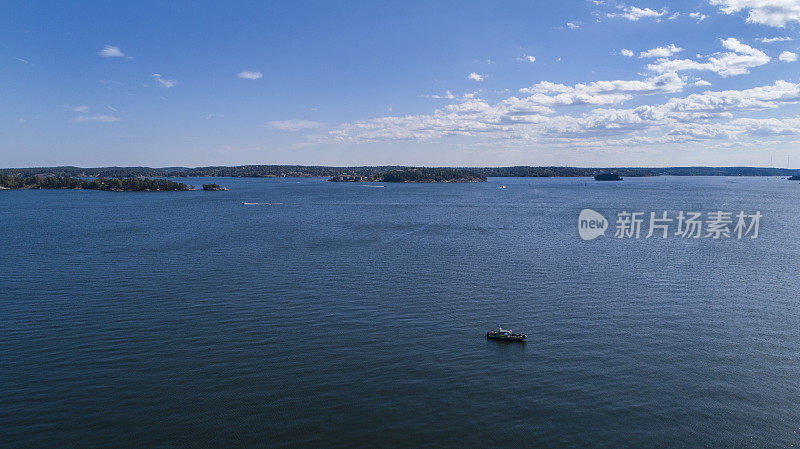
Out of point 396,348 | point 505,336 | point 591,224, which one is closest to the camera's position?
point 396,348

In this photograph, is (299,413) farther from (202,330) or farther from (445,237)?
(445,237)

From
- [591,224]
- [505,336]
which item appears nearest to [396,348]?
[505,336]

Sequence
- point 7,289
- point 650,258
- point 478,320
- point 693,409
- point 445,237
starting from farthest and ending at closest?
point 445,237
point 650,258
point 7,289
point 478,320
point 693,409

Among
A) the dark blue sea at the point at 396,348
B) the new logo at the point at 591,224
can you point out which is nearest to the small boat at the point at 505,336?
the dark blue sea at the point at 396,348

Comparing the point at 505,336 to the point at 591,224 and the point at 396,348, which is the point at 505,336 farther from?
the point at 591,224

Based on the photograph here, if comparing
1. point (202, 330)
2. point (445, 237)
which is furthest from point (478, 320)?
point (445, 237)

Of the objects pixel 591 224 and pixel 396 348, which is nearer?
pixel 396 348

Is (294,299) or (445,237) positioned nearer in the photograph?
(294,299)

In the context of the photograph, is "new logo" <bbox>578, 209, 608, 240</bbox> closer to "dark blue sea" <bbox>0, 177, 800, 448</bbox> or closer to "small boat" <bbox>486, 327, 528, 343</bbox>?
"dark blue sea" <bbox>0, 177, 800, 448</bbox>

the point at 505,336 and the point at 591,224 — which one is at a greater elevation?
the point at 591,224

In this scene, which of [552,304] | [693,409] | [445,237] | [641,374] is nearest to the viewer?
[693,409]
